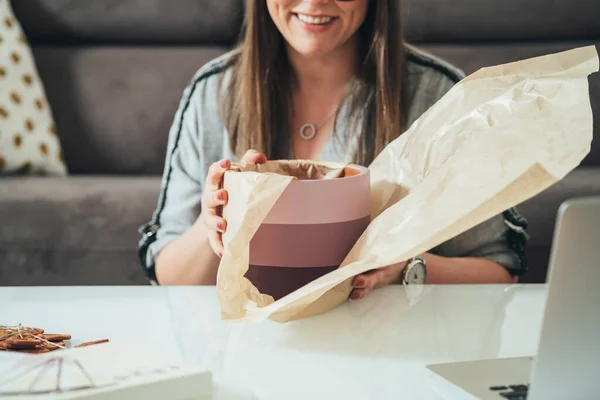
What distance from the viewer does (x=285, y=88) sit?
4.03ft

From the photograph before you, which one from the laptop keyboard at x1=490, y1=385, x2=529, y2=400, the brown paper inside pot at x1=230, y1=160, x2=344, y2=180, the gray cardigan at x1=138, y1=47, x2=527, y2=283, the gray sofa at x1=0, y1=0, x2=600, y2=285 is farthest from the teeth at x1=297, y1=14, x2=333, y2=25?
the gray sofa at x1=0, y1=0, x2=600, y2=285

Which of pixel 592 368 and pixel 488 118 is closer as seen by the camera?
pixel 592 368

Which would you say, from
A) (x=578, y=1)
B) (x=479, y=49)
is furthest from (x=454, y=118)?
(x=578, y=1)

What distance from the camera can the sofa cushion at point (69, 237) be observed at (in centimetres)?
164

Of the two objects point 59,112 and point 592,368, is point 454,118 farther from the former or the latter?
point 59,112

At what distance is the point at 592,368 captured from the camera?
46 centimetres

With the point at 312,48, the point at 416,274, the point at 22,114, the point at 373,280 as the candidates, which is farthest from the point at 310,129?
the point at 22,114

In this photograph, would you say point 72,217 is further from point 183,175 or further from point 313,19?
point 313,19

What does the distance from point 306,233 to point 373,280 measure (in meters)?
0.11

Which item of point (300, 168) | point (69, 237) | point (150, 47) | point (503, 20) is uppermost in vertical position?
point (503, 20)

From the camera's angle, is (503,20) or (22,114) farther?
(503,20)

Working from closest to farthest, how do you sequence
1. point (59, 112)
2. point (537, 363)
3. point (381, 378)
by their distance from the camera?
point (537, 363), point (381, 378), point (59, 112)

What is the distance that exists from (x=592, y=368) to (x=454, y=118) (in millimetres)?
321

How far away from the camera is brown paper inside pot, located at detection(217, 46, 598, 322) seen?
58 cm
